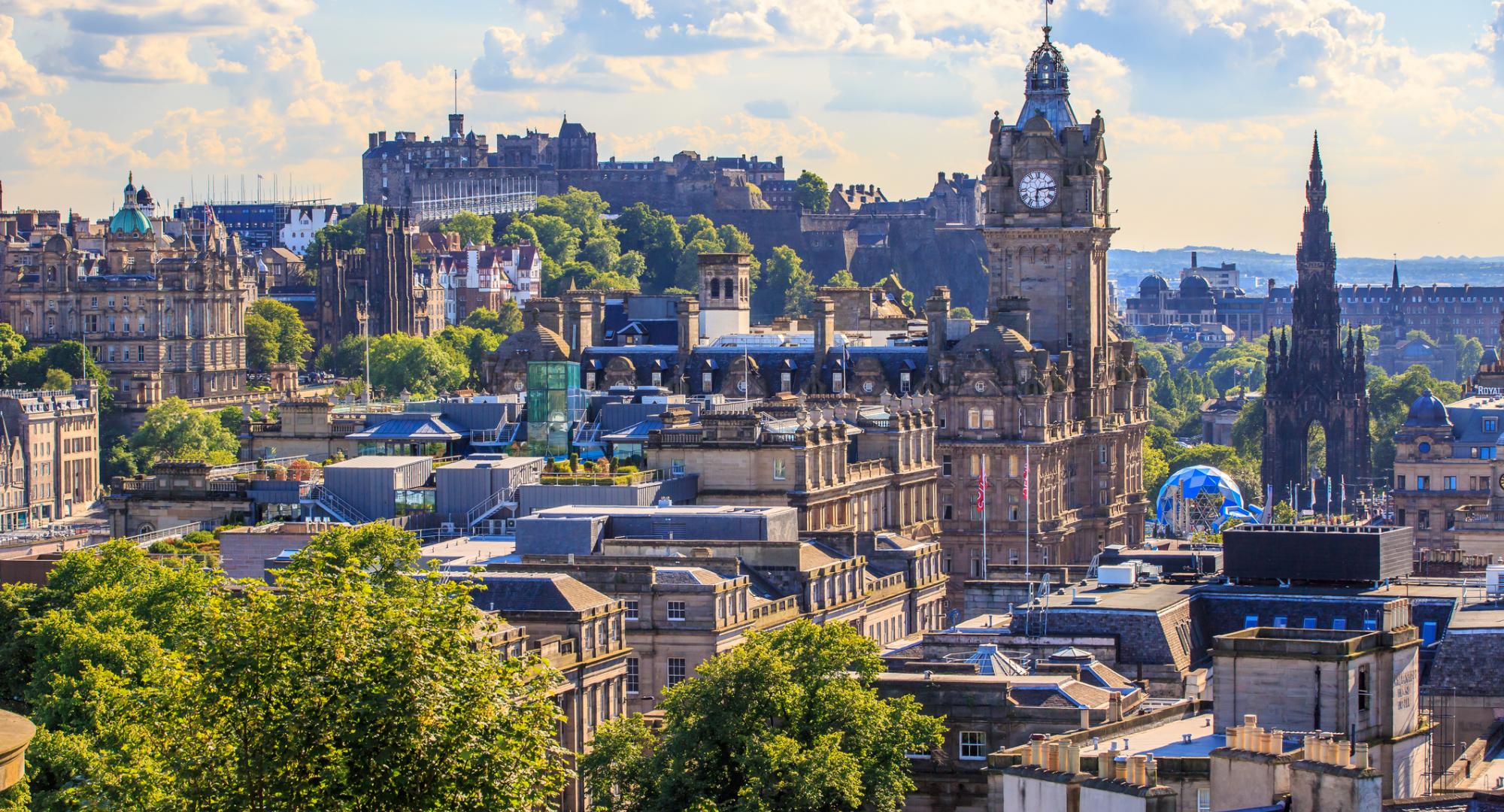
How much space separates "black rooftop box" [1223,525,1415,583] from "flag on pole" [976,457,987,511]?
147 feet

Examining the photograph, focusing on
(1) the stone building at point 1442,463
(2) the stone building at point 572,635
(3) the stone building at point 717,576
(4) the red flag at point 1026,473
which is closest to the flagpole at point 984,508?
(4) the red flag at point 1026,473

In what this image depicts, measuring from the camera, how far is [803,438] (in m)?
122

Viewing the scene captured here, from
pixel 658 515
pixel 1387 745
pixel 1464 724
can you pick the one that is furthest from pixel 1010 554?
pixel 1387 745

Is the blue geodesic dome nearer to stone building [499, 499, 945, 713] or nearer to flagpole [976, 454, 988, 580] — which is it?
flagpole [976, 454, 988, 580]

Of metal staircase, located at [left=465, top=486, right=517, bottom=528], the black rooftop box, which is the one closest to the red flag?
metal staircase, located at [left=465, top=486, right=517, bottom=528]

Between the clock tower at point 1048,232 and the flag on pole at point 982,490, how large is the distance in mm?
14924

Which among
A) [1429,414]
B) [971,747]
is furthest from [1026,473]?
[971,747]

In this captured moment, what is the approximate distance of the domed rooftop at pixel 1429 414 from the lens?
160 metres

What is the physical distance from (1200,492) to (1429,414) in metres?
12.3

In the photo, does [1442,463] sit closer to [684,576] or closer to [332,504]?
[332,504]

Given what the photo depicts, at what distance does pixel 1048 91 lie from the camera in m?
172

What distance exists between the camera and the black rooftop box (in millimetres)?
87062

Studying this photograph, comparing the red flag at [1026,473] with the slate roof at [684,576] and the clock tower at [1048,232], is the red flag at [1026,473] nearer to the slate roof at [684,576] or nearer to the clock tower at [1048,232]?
the clock tower at [1048,232]

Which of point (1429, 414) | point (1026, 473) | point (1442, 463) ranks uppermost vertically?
point (1429, 414)
